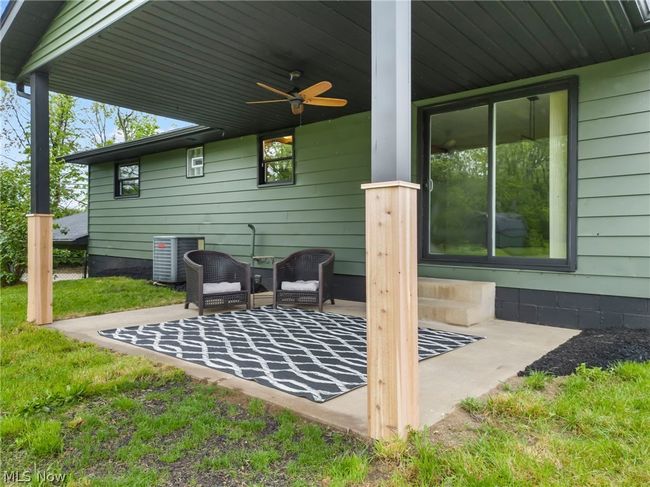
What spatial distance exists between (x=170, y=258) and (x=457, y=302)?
17.6 ft

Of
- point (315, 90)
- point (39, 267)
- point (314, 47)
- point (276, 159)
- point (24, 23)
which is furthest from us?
point (276, 159)

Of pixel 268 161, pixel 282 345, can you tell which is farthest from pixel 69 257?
pixel 282 345

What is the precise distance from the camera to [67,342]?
371 centimetres

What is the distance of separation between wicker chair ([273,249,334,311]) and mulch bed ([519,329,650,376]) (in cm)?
274

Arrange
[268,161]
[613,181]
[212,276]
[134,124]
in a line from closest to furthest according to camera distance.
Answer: [613,181] → [212,276] → [268,161] → [134,124]

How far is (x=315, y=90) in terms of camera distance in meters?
4.16

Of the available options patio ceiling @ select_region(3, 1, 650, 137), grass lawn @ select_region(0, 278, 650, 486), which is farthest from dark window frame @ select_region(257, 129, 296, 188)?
grass lawn @ select_region(0, 278, 650, 486)

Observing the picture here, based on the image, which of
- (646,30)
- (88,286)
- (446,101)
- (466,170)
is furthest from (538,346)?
(88,286)

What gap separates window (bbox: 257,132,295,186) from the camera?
272 inches

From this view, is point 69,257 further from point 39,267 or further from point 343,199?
point 343,199

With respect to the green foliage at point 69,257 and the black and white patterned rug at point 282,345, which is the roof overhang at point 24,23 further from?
the green foliage at point 69,257

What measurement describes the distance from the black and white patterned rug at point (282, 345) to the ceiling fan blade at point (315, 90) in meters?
2.43

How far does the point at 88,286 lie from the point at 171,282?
143cm

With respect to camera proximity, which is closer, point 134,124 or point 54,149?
point 54,149
